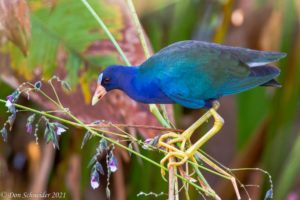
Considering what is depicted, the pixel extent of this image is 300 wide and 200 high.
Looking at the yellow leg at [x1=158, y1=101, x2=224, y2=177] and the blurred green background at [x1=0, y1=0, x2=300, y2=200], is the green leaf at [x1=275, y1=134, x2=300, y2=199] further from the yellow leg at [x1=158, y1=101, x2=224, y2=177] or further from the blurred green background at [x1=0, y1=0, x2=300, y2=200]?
the yellow leg at [x1=158, y1=101, x2=224, y2=177]

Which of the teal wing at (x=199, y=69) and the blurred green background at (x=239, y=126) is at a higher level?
the teal wing at (x=199, y=69)

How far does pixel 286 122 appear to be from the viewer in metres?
1.08

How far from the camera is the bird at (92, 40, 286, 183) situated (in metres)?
0.61

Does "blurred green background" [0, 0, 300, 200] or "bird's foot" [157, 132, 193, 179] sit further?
"blurred green background" [0, 0, 300, 200]

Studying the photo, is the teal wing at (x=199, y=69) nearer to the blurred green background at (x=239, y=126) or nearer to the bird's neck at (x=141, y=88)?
the bird's neck at (x=141, y=88)

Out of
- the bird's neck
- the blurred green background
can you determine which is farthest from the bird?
the blurred green background

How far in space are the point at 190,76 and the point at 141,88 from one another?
5 cm

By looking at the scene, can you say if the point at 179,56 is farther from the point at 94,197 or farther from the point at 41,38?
the point at 94,197

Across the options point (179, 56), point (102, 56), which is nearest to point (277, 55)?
point (179, 56)

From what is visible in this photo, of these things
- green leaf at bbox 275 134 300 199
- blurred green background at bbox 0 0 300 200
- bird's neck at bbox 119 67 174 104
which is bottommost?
green leaf at bbox 275 134 300 199

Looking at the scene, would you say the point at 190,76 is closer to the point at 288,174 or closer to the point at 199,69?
the point at 199,69

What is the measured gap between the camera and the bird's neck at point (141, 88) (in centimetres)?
60

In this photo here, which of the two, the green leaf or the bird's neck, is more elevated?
the bird's neck

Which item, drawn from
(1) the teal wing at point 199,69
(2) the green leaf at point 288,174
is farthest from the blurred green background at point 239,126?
(1) the teal wing at point 199,69
